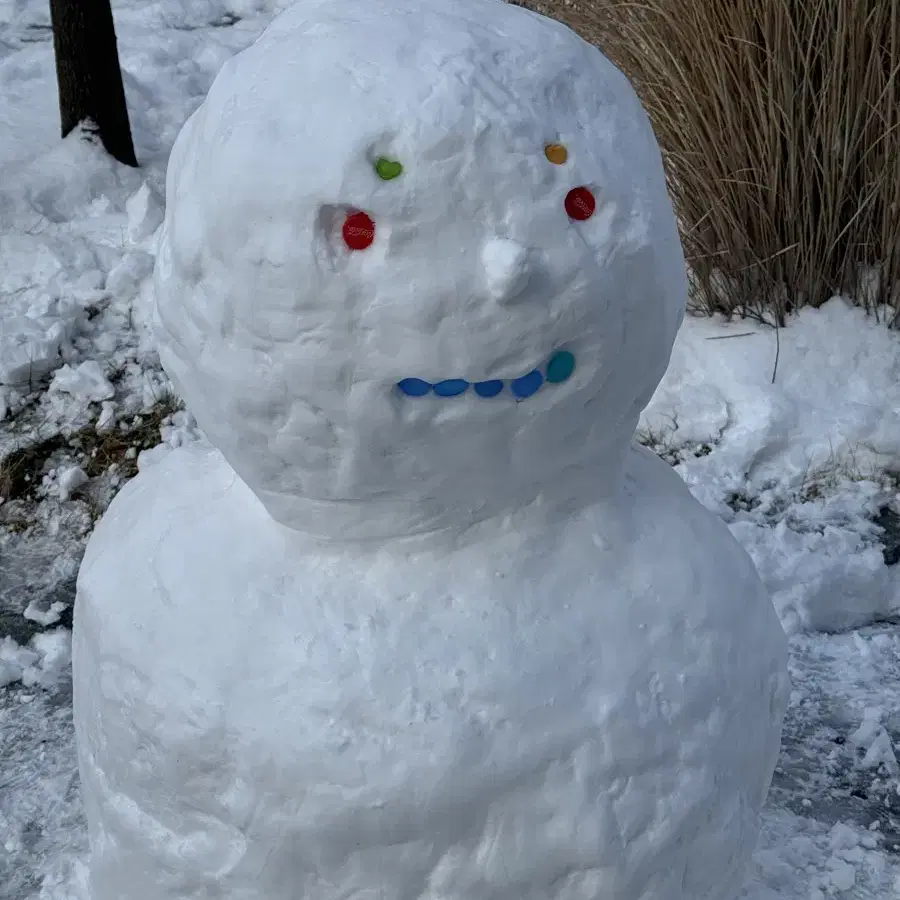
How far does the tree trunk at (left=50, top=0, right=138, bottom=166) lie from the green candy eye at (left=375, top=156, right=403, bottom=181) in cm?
291

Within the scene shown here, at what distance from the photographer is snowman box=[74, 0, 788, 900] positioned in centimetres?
124

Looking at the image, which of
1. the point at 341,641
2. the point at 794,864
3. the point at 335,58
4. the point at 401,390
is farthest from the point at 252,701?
the point at 794,864

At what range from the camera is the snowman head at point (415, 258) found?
4.02 feet

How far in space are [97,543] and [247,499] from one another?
265 mm

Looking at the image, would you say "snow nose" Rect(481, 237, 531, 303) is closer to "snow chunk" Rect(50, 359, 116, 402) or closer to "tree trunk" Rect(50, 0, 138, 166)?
"snow chunk" Rect(50, 359, 116, 402)

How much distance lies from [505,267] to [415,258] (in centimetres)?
9

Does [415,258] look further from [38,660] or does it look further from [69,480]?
[69,480]

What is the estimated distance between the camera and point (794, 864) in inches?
82.7

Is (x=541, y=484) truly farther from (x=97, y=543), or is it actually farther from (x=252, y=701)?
(x=97, y=543)

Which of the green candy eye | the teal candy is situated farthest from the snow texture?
the green candy eye

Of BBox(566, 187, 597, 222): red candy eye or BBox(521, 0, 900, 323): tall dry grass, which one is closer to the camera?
BBox(566, 187, 597, 222): red candy eye

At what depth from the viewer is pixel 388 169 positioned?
1.22m

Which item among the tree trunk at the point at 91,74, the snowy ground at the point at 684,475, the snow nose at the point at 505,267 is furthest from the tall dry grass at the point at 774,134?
the snow nose at the point at 505,267

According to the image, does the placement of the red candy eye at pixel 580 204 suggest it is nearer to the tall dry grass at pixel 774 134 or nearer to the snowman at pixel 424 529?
the snowman at pixel 424 529
